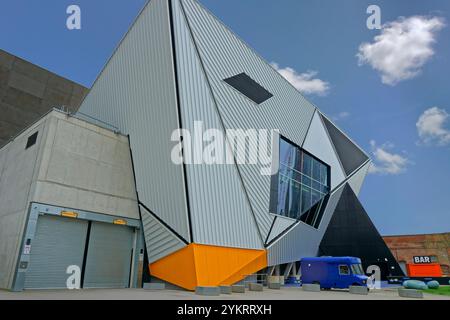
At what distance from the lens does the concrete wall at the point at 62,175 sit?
1908 cm

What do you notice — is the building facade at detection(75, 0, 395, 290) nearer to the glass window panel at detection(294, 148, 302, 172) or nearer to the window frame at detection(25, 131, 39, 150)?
the glass window panel at detection(294, 148, 302, 172)

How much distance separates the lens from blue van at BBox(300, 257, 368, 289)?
2275cm

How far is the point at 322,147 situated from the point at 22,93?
3396 centimetres

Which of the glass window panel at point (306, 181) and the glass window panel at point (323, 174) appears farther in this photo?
the glass window panel at point (323, 174)

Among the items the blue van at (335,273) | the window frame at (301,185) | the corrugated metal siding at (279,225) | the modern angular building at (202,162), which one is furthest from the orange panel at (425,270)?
the corrugated metal siding at (279,225)

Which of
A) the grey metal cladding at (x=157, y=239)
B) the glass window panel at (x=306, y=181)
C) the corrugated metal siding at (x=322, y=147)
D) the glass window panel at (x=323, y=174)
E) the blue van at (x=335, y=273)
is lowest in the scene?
the blue van at (x=335, y=273)

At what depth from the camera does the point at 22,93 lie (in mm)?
38812

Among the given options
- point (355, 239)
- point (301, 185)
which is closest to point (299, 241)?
point (301, 185)

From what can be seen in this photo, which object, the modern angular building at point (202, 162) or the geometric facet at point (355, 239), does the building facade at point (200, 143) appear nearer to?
the modern angular building at point (202, 162)

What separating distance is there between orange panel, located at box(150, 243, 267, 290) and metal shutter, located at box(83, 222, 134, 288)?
247 cm

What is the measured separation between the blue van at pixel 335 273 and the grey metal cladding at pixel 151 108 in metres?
10.7

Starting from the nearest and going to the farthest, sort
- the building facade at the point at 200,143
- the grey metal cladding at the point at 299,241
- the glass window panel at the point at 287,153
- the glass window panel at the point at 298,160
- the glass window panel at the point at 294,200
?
the building facade at the point at 200,143
the grey metal cladding at the point at 299,241
the glass window panel at the point at 287,153
the glass window panel at the point at 294,200
the glass window panel at the point at 298,160

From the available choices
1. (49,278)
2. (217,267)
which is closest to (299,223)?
(217,267)

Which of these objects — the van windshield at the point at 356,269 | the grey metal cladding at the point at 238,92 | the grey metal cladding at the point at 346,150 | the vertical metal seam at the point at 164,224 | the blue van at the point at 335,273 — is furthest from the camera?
the grey metal cladding at the point at 346,150
